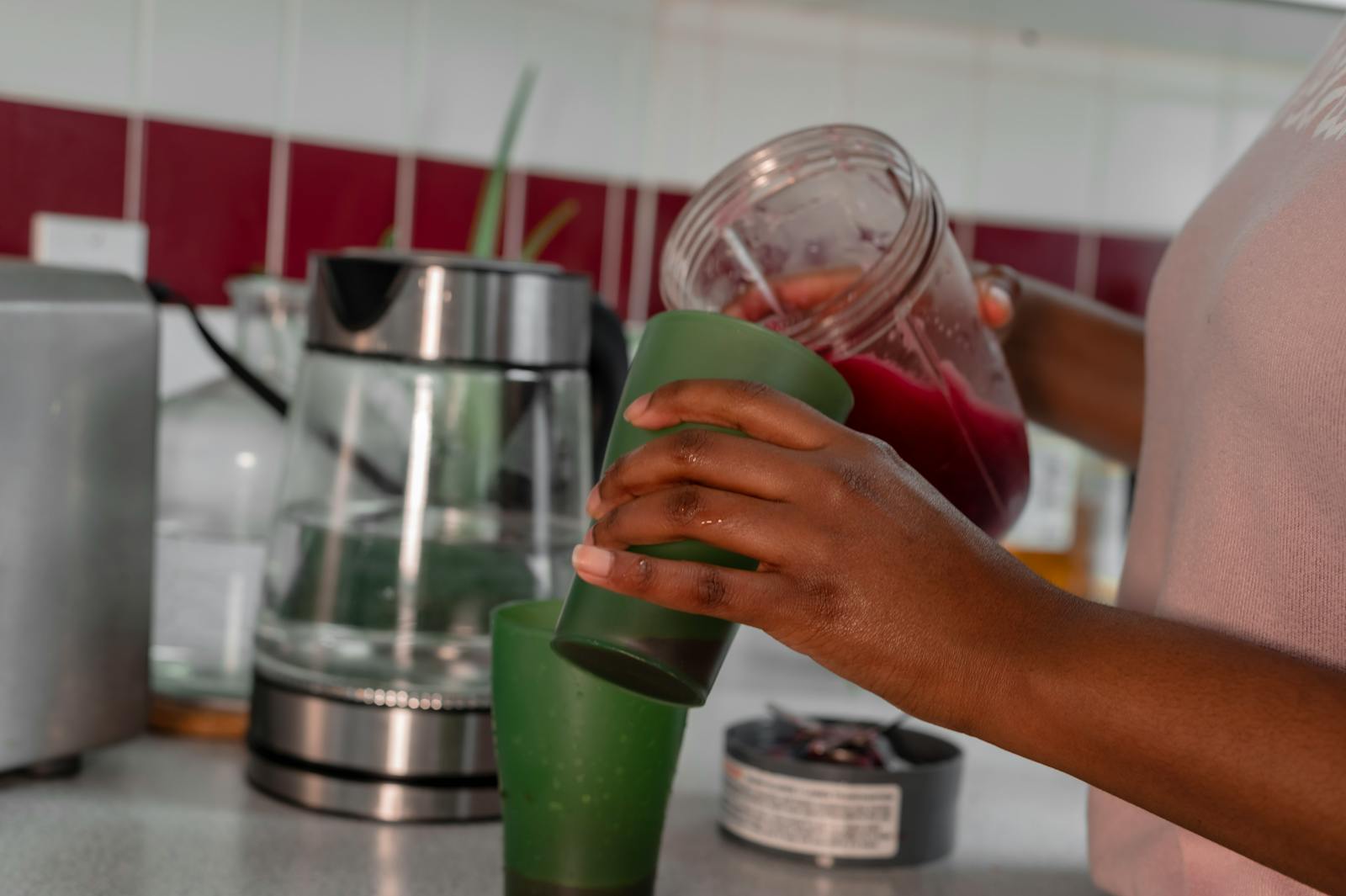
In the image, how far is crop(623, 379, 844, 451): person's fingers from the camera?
17.8 inches

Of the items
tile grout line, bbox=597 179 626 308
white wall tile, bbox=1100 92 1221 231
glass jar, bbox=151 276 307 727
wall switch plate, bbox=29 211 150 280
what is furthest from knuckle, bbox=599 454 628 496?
white wall tile, bbox=1100 92 1221 231

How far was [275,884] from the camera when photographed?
632 mm

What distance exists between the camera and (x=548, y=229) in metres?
1.59

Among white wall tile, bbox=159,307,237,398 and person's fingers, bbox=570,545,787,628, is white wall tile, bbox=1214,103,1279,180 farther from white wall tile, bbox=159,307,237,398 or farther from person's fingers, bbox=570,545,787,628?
person's fingers, bbox=570,545,787,628

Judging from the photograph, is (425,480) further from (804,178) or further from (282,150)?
(282,150)

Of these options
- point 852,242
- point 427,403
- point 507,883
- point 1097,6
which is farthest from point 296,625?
point 1097,6

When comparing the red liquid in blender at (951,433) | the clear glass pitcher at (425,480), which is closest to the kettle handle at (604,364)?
the clear glass pitcher at (425,480)

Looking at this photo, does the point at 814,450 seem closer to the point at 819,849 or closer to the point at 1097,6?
the point at 819,849

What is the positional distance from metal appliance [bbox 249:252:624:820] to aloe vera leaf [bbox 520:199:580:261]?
0.79m

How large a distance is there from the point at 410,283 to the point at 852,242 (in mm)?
218

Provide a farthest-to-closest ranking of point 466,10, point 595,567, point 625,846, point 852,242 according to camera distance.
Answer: point 466,10 < point 852,242 < point 625,846 < point 595,567

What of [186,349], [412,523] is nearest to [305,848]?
[412,523]

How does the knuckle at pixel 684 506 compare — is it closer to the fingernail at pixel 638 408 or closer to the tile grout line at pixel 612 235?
the fingernail at pixel 638 408

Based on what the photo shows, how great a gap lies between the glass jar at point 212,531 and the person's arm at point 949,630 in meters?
0.50
